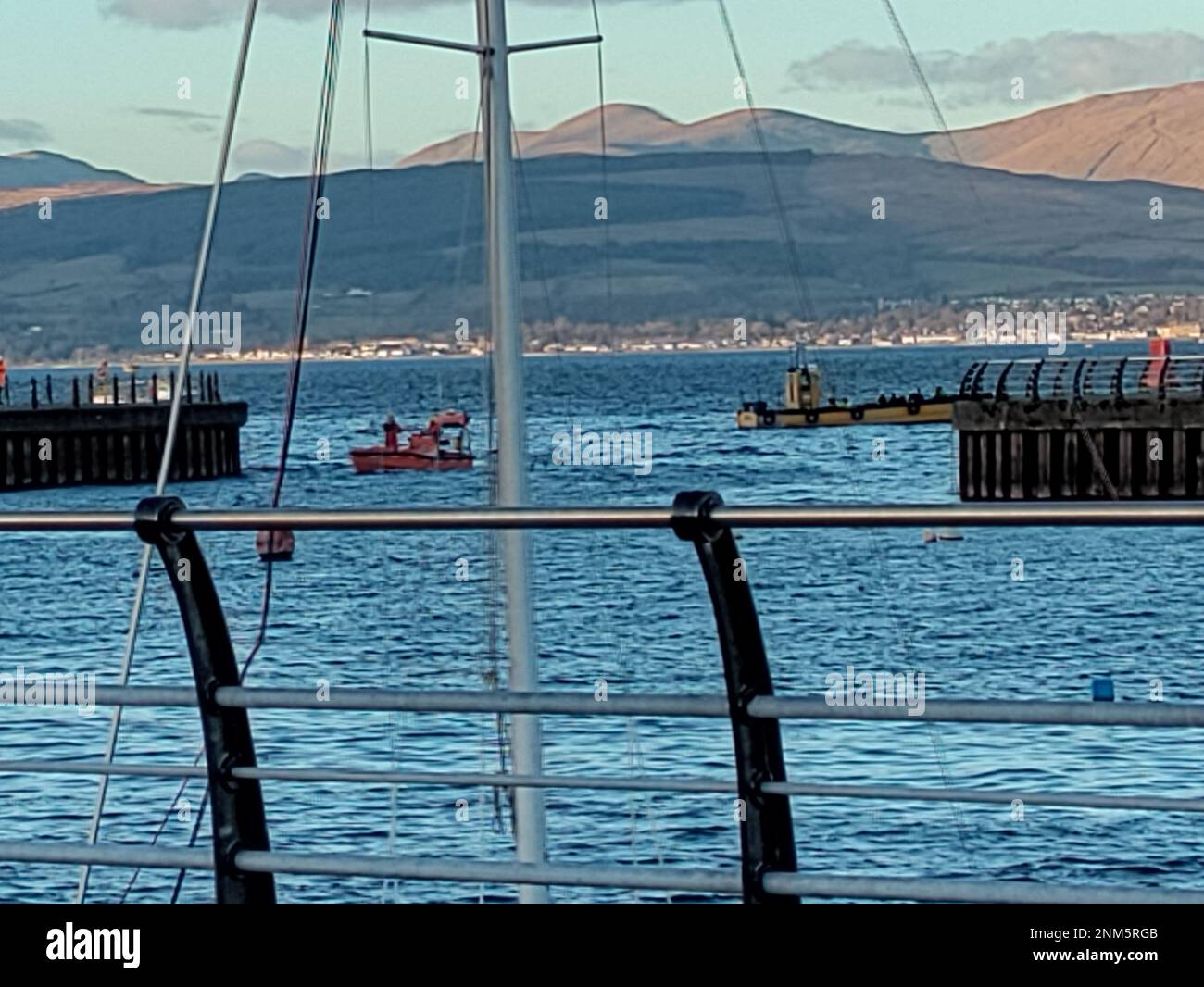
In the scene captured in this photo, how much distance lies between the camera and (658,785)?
4977 mm

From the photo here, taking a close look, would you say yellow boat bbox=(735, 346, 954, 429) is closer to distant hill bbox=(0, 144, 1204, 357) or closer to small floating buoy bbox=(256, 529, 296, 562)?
distant hill bbox=(0, 144, 1204, 357)

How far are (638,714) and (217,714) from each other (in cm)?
99

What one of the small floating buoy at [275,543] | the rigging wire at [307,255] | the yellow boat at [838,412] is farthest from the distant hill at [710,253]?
the rigging wire at [307,255]

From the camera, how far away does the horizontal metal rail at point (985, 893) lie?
4668 millimetres

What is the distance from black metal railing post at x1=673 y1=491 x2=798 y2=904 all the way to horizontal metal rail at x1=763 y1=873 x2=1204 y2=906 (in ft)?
0.41

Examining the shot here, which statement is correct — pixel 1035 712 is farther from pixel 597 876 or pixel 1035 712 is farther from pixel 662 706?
pixel 597 876

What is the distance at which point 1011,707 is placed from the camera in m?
4.65

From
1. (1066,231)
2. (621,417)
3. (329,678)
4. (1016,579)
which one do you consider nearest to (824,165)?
(1066,231)

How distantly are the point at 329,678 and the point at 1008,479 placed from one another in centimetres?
3352

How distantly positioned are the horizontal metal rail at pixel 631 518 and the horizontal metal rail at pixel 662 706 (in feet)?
1.16

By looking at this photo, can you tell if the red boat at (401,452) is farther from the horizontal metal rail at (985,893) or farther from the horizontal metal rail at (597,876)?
the horizontal metal rail at (985,893)

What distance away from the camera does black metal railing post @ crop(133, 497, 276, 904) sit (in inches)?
209

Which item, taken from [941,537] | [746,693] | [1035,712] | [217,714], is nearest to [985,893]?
[1035,712]
